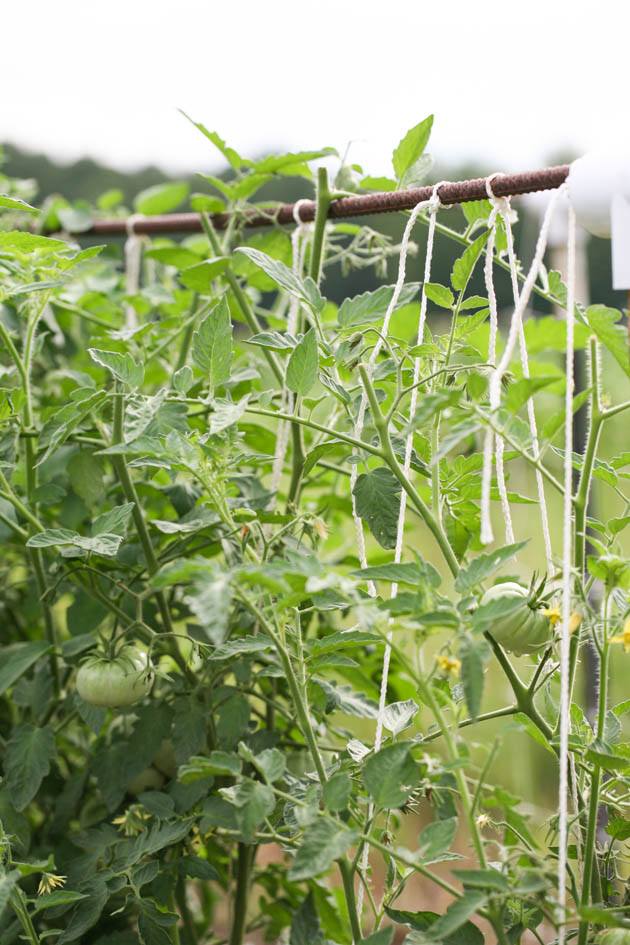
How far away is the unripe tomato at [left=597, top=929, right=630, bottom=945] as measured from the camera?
0.56 meters

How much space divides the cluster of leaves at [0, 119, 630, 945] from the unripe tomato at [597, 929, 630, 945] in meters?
0.02

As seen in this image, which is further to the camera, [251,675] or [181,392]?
[251,675]

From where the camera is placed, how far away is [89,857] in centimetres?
78

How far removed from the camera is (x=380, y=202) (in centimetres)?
85

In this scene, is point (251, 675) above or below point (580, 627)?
below

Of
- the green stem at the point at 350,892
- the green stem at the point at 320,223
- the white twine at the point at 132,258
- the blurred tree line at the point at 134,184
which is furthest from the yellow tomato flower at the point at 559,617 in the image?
the blurred tree line at the point at 134,184

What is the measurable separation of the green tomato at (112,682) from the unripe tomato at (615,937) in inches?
15.7

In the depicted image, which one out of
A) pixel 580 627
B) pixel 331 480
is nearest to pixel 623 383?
pixel 331 480

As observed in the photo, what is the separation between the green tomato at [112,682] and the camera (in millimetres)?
762

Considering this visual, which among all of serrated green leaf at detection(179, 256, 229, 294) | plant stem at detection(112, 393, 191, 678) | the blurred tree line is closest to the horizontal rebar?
serrated green leaf at detection(179, 256, 229, 294)

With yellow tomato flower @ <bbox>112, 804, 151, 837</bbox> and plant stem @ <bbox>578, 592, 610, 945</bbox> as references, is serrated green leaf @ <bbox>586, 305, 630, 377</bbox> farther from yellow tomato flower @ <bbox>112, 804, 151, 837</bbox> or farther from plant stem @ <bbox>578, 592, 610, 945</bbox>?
yellow tomato flower @ <bbox>112, 804, 151, 837</bbox>

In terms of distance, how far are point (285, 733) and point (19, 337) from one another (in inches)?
22.6

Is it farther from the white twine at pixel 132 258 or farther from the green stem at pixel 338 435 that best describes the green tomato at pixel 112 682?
the white twine at pixel 132 258

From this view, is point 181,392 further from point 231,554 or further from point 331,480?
point 331,480
